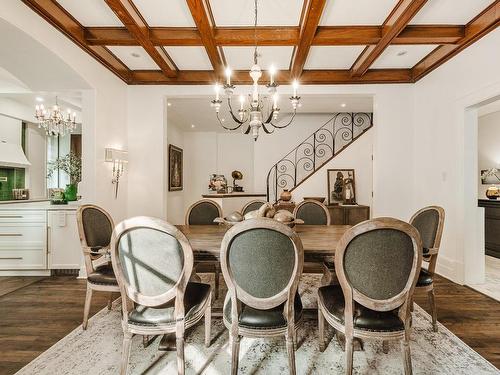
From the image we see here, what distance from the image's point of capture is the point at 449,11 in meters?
2.78

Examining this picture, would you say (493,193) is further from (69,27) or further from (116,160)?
(69,27)

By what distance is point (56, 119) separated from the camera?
4418 mm

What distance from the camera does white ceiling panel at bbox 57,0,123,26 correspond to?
2.69 metres

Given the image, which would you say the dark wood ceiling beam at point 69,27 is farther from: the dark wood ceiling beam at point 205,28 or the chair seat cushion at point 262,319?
the chair seat cushion at point 262,319

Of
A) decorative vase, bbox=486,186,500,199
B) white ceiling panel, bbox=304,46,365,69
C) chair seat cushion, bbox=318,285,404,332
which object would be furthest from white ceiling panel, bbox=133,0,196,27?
decorative vase, bbox=486,186,500,199

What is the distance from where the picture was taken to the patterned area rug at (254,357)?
1801 mm

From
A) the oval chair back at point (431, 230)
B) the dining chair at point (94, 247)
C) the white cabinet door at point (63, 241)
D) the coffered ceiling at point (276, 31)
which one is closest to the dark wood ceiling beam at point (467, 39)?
the coffered ceiling at point (276, 31)

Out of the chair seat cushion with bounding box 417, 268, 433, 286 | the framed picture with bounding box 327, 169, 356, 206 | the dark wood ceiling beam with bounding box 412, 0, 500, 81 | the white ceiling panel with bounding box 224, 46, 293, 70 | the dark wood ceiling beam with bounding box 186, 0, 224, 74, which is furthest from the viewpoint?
the framed picture with bounding box 327, 169, 356, 206

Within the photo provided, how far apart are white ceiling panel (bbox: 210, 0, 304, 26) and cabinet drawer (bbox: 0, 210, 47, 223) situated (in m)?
3.35

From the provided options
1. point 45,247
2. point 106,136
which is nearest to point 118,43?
point 106,136

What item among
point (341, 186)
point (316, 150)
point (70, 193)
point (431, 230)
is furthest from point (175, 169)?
point (431, 230)

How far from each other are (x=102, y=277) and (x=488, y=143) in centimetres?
701

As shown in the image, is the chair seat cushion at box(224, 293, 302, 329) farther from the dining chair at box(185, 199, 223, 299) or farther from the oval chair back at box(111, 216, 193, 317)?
the dining chair at box(185, 199, 223, 299)

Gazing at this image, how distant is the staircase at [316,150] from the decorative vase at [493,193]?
3084 mm
